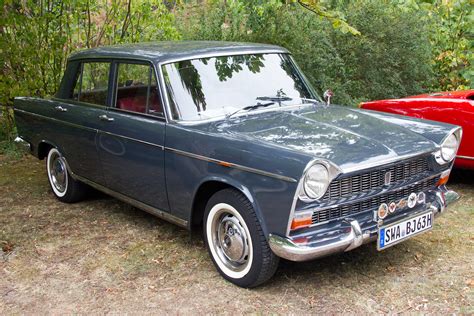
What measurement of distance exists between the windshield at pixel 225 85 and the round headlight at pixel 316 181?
3.72 ft

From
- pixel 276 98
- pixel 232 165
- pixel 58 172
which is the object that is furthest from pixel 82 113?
pixel 232 165

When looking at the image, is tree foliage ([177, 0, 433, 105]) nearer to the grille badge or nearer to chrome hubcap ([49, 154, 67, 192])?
chrome hubcap ([49, 154, 67, 192])

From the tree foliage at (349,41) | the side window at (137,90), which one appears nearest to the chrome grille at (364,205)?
the side window at (137,90)

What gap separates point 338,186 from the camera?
328 cm

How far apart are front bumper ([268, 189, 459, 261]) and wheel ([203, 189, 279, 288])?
18 centimetres

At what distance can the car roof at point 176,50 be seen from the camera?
4246 mm

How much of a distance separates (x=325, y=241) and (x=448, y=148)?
1.36 meters

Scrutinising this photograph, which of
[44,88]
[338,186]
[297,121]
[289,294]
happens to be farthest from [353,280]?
[44,88]

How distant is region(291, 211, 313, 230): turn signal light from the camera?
3.18m

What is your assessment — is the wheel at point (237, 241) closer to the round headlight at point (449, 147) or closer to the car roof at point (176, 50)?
the car roof at point (176, 50)

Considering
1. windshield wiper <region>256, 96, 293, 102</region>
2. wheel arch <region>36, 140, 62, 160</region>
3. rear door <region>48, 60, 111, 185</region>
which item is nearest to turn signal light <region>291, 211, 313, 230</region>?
windshield wiper <region>256, 96, 293, 102</region>

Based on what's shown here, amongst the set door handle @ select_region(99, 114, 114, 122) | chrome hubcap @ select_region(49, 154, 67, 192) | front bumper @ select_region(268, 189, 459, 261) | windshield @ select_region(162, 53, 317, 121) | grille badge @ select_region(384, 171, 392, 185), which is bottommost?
chrome hubcap @ select_region(49, 154, 67, 192)

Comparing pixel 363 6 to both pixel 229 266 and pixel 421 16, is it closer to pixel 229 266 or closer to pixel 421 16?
pixel 421 16

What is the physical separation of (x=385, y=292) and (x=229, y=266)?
1.05 meters
